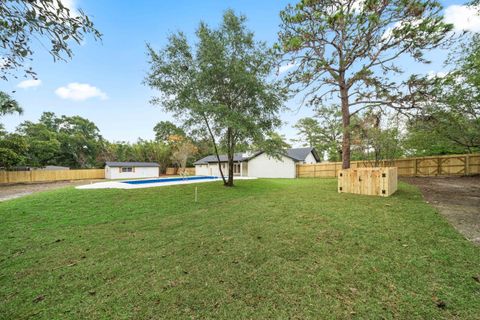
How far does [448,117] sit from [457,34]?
306cm

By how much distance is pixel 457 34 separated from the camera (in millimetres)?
6941

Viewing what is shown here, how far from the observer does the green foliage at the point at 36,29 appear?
1.96m

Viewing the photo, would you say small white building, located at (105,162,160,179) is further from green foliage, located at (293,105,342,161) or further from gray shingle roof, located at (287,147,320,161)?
green foliage, located at (293,105,342,161)

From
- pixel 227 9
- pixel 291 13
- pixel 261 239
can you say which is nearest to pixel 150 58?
pixel 227 9

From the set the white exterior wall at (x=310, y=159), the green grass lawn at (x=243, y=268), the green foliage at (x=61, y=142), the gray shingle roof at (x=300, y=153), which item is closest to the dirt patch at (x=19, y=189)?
the green foliage at (x=61, y=142)

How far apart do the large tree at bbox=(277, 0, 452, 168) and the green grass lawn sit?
5890mm

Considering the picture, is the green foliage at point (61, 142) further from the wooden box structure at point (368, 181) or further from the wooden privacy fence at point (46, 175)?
the wooden box structure at point (368, 181)

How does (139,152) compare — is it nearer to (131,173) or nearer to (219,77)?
(131,173)

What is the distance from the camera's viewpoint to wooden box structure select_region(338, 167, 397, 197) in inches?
283

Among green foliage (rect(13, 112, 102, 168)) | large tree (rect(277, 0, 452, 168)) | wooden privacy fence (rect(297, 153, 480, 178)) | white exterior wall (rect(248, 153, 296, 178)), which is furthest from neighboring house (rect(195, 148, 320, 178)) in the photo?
green foliage (rect(13, 112, 102, 168))

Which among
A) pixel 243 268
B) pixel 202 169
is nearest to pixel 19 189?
pixel 202 169

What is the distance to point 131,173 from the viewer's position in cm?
2570

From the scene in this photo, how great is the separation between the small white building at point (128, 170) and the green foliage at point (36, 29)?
25828 mm

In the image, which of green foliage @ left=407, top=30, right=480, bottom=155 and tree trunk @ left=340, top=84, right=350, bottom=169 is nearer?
green foliage @ left=407, top=30, right=480, bottom=155
